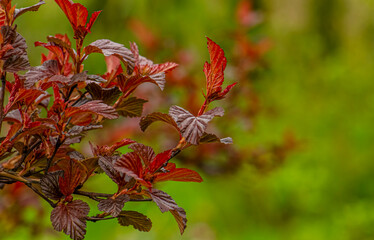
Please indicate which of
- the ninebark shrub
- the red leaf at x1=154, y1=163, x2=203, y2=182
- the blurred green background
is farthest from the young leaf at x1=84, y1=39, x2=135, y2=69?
the blurred green background

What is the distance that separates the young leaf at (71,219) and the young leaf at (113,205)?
20mm

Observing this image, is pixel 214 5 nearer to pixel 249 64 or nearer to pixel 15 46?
pixel 249 64

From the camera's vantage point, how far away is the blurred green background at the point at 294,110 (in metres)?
2.87

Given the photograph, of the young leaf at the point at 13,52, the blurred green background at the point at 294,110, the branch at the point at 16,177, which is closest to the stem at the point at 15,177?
the branch at the point at 16,177

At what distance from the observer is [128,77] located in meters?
0.49

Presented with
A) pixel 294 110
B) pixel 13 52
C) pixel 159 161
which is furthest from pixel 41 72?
pixel 294 110

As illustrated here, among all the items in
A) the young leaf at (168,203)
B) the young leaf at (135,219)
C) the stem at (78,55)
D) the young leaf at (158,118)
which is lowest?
the young leaf at (135,219)

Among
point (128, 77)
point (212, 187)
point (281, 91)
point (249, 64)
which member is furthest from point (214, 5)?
point (128, 77)

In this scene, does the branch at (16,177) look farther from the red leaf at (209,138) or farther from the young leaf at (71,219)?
the red leaf at (209,138)

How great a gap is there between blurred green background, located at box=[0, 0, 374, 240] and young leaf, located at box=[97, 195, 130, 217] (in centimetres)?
196

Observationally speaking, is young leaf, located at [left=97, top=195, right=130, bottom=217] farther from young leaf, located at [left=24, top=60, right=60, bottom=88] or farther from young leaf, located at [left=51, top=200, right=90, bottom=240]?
young leaf, located at [left=24, top=60, right=60, bottom=88]

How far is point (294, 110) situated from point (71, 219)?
334 cm

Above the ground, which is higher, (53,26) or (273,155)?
(53,26)

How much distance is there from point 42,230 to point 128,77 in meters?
0.82
